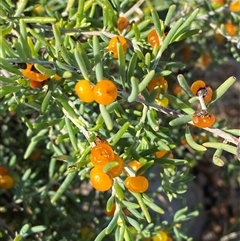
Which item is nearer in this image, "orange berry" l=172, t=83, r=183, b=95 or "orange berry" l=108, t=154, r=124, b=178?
"orange berry" l=108, t=154, r=124, b=178

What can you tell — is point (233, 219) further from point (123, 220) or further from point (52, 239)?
point (123, 220)

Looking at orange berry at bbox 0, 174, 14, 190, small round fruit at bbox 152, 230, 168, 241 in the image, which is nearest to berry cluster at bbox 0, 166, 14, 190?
orange berry at bbox 0, 174, 14, 190

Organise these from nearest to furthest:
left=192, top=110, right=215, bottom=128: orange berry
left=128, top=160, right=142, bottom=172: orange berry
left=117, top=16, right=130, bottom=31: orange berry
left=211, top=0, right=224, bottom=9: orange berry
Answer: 1. left=192, top=110, right=215, bottom=128: orange berry
2. left=128, top=160, right=142, bottom=172: orange berry
3. left=117, top=16, right=130, bottom=31: orange berry
4. left=211, top=0, right=224, bottom=9: orange berry

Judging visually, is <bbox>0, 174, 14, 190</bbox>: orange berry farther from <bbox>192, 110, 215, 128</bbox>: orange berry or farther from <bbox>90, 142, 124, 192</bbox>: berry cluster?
<bbox>192, 110, 215, 128</bbox>: orange berry

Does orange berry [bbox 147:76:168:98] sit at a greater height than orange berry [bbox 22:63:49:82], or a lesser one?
lesser

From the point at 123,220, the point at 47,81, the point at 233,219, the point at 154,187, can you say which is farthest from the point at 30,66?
the point at 233,219
